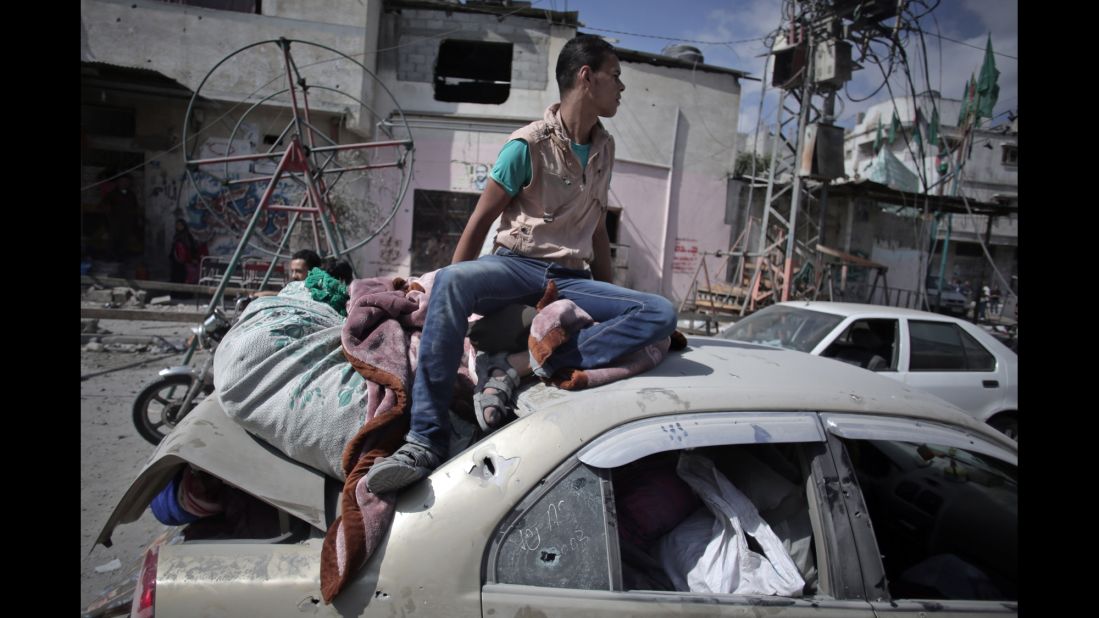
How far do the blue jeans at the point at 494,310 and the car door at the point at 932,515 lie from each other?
0.69m

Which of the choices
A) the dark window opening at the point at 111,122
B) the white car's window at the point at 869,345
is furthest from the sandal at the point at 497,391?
the dark window opening at the point at 111,122

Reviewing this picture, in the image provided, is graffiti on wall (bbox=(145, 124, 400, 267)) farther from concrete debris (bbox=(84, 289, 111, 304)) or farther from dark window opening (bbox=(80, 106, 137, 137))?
concrete debris (bbox=(84, 289, 111, 304))

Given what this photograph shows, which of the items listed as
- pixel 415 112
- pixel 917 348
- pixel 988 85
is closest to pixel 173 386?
pixel 917 348

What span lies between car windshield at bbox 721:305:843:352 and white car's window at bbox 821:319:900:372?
171 millimetres

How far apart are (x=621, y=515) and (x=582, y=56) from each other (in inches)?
72.2

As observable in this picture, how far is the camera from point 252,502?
1.85 meters

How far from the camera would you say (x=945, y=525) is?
2277mm

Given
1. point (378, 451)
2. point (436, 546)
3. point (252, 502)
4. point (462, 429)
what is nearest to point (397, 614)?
point (436, 546)

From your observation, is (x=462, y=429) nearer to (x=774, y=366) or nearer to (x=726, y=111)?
(x=774, y=366)

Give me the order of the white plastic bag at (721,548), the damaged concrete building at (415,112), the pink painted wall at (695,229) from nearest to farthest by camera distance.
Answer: the white plastic bag at (721,548) < the damaged concrete building at (415,112) < the pink painted wall at (695,229)

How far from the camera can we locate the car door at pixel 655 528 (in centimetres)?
139

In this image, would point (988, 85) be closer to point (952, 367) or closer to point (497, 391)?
point (952, 367)

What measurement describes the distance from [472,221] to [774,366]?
133 cm

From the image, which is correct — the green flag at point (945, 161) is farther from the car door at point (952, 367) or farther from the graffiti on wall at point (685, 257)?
the car door at point (952, 367)
